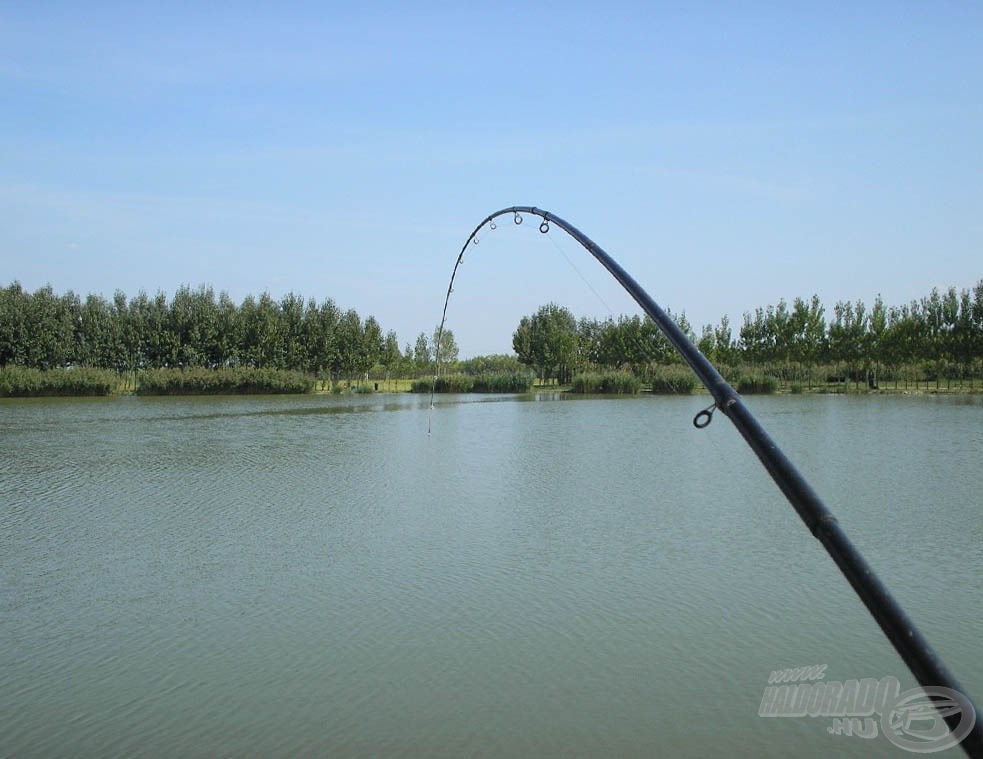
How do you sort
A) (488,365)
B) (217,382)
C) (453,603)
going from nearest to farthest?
(453,603), (217,382), (488,365)

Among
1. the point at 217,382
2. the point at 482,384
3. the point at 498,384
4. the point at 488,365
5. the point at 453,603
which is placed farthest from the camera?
the point at 488,365

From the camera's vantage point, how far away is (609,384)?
53.3m

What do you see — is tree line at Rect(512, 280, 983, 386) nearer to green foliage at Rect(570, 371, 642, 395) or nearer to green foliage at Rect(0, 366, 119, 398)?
green foliage at Rect(570, 371, 642, 395)

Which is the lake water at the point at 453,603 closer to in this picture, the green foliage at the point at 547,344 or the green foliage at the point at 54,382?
the green foliage at the point at 54,382

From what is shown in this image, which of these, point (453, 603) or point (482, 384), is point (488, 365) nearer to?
point (482, 384)

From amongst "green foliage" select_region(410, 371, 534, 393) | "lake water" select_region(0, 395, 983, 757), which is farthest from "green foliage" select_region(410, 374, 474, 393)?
"lake water" select_region(0, 395, 983, 757)

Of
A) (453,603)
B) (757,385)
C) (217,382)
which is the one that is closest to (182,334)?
(217,382)

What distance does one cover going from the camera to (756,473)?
51.0 ft

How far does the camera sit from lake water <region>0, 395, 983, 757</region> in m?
5.40

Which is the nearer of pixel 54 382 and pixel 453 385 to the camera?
pixel 54 382

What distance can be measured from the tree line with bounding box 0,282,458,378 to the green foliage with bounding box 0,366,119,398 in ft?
10.8

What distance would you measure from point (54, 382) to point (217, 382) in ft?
28.3

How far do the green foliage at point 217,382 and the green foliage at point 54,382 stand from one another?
2.06 metres

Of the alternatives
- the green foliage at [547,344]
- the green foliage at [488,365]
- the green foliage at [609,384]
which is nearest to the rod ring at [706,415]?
the green foliage at [609,384]
